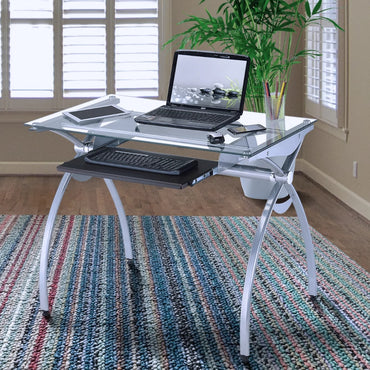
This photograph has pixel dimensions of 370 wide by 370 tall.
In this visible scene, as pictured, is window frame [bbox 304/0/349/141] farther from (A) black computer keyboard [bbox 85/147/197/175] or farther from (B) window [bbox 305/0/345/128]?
(A) black computer keyboard [bbox 85/147/197/175]

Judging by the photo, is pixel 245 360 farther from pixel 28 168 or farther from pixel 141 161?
pixel 28 168

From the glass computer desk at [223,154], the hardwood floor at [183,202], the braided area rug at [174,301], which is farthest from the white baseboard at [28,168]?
the glass computer desk at [223,154]

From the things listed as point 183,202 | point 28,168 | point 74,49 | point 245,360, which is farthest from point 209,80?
point 28,168

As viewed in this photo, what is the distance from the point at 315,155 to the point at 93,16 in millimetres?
1923

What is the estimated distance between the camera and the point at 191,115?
2730mm

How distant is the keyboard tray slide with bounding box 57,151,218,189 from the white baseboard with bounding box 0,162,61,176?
2.73m

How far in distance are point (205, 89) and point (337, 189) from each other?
2.07 m

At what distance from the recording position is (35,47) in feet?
16.6

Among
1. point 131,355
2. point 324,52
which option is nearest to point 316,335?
point 131,355

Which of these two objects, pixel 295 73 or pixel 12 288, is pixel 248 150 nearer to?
pixel 12 288

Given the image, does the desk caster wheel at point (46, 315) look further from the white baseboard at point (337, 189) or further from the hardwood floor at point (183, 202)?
the white baseboard at point (337, 189)

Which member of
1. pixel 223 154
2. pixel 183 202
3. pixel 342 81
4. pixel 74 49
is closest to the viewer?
pixel 223 154

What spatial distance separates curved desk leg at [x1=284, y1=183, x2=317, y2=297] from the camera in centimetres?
267

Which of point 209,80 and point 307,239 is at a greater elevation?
point 209,80
